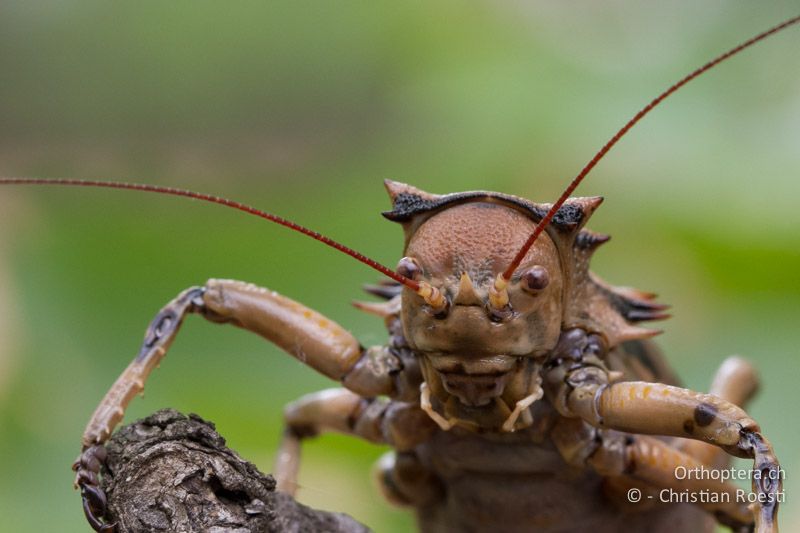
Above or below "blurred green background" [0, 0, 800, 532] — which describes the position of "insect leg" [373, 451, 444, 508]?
below

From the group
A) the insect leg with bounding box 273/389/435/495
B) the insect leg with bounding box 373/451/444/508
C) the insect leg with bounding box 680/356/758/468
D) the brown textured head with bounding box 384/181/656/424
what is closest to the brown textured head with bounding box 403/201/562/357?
the brown textured head with bounding box 384/181/656/424

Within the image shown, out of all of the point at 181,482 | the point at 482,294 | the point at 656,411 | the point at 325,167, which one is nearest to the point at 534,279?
the point at 482,294

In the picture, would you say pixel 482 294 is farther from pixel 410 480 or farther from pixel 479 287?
pixel 410 480

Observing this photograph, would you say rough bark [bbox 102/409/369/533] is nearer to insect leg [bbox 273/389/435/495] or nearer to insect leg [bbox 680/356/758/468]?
insect leg [bbox 273/389/435/495]

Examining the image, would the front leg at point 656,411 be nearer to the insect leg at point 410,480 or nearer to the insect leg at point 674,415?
the insect leg at point 674,415

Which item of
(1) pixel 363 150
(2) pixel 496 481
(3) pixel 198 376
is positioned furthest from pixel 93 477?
(1) pixel 363 150

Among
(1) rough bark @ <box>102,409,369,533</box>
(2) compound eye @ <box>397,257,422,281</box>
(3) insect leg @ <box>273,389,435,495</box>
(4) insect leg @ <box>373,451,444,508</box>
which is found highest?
(2) compound eye @ <box>397,257,422,281</box>

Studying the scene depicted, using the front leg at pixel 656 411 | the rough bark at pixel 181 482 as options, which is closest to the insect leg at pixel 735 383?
the front leg at pixel 656 411
